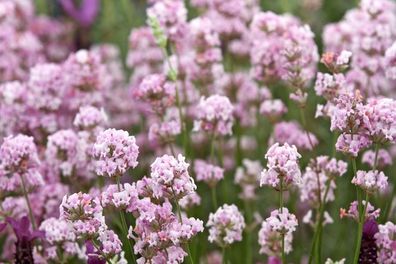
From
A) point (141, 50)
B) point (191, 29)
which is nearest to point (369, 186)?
point (191, 29)

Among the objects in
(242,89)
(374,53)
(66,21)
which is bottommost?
(374,53)

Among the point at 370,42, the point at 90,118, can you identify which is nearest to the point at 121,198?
the point at 90,118

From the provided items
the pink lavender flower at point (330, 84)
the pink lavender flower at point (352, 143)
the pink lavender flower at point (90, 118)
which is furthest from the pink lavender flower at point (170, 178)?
the pink lavender flower at point (90, 118)

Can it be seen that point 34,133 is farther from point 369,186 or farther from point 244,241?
point 369,186

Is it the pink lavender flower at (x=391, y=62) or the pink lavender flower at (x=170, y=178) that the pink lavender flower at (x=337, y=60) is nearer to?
the pink lavender flower at (x=391, y=62)

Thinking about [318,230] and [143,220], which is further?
[318,230]

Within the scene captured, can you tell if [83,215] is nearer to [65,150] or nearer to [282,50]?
[65,150]

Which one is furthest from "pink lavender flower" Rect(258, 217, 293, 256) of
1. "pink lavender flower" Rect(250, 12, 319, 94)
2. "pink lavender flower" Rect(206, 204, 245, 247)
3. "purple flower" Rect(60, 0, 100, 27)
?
"purple flower" Rect(60, 0, 100, 27)
